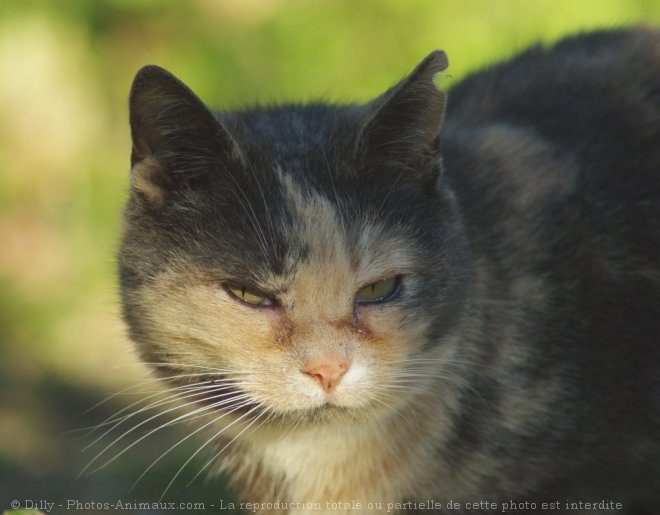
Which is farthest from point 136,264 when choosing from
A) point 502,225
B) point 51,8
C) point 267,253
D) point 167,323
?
point 51,8

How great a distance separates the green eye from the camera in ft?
6.56

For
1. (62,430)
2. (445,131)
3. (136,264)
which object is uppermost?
(445,131)

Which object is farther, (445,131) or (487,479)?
(445,131)

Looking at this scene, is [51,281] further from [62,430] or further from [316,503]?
[316,503]

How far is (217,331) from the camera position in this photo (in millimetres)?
1960


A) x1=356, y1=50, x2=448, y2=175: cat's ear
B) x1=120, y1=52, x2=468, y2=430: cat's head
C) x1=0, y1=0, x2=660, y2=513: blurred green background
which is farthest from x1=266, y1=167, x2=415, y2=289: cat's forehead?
x1=0, y1=0, x2=660, y2=513: blurred green background

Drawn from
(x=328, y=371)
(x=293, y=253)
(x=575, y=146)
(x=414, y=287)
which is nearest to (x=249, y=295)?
(x=293, y=253)

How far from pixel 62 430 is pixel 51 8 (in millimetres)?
2242

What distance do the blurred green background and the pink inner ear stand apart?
6.27 feet

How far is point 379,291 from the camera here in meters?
2.02

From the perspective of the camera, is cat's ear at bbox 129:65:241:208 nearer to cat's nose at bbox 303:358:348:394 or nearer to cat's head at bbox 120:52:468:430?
cat's head at bbox 120:52:468:430

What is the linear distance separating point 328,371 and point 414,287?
291mm

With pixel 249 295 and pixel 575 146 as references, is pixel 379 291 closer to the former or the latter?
pixel 249 295

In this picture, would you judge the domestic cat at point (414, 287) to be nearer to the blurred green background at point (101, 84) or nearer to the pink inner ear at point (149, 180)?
the pink inner ear at point (149, 180)
